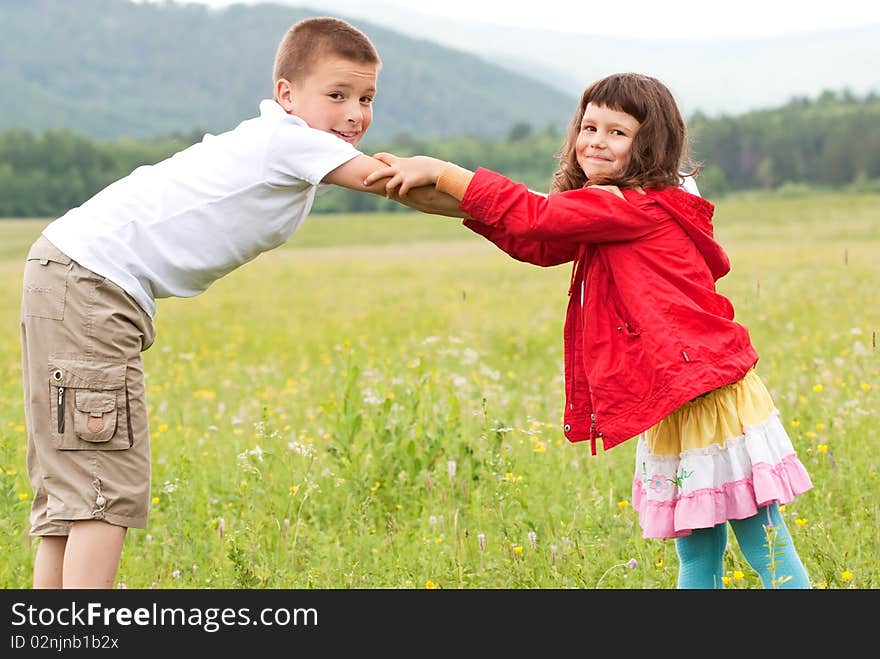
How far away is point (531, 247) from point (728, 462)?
3.29ft

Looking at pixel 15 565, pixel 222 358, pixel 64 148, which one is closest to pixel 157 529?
pixel 15 565

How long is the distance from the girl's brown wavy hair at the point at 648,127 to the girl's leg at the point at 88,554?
6.55 feet

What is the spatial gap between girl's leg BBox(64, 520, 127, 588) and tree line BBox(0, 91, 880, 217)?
71.0 m

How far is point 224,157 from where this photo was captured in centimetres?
355

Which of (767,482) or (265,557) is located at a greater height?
(767,482)

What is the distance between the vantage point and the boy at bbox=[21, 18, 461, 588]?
3438 mm

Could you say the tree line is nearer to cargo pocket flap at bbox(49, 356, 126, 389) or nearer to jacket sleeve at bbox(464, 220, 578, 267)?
jacket sleeve at bbox(464, 220, 578, 267)

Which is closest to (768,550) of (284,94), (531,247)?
(531,247)

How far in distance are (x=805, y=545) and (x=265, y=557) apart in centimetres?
219

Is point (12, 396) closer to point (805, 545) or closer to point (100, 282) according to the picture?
point (100, 282)

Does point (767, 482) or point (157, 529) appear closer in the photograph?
point (767, 482)

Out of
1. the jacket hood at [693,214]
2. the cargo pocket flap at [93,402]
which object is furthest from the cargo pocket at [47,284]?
the jacket hood at [693,214]

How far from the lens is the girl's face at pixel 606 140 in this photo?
368 cm

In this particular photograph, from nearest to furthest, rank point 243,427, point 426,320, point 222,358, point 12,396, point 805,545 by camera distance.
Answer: point 805,545, point 243,427, point 12,396, point 222,358, point 426,320
